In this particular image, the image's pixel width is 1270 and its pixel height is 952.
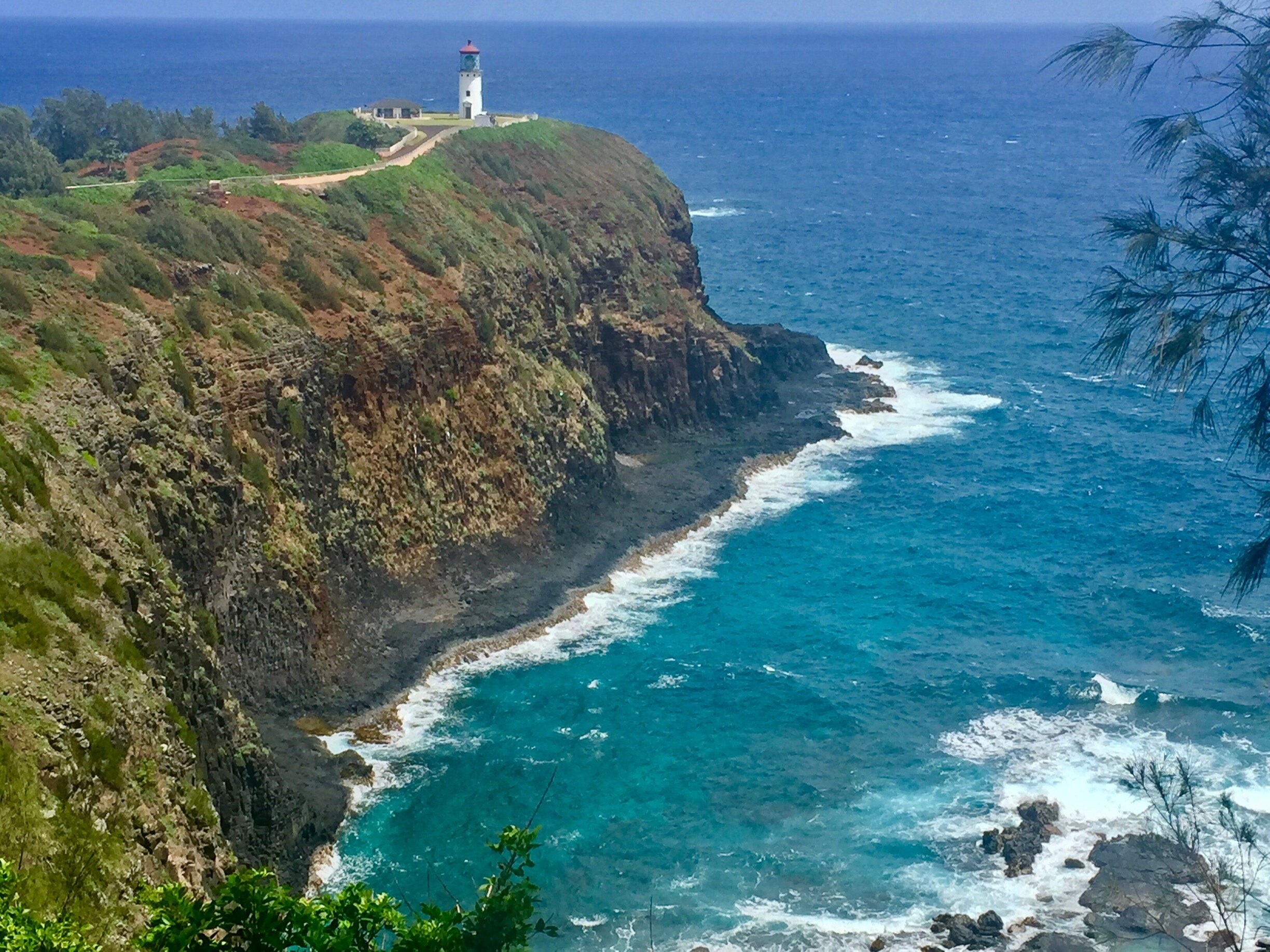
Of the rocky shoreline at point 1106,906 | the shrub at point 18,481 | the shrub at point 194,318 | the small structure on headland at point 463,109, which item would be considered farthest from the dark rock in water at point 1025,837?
the small structure on headland at point 463,109

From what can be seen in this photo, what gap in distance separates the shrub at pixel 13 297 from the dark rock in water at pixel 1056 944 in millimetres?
33520

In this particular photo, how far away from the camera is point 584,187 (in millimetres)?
77562

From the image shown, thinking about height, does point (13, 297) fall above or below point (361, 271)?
above

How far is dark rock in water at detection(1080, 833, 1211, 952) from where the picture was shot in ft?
113

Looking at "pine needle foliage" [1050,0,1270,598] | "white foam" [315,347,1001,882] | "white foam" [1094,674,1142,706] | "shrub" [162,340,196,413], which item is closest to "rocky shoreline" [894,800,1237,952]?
"white foam" [1094,674,1142,706]

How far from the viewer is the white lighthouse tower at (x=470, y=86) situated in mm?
88562

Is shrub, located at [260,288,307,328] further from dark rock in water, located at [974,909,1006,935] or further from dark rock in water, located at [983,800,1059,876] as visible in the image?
dark rock in water, located at [974,909,1006,935]

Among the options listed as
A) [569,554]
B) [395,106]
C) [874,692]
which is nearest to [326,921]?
[874,692]

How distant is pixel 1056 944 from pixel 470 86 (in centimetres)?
6901

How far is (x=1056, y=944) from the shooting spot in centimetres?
3397

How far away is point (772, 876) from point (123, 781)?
1748 cm

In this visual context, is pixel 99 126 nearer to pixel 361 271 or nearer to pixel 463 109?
pixel 463 109

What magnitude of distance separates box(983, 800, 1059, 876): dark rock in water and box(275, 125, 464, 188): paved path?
41467 millimetres

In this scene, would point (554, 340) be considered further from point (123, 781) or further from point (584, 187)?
point (123, 781)
